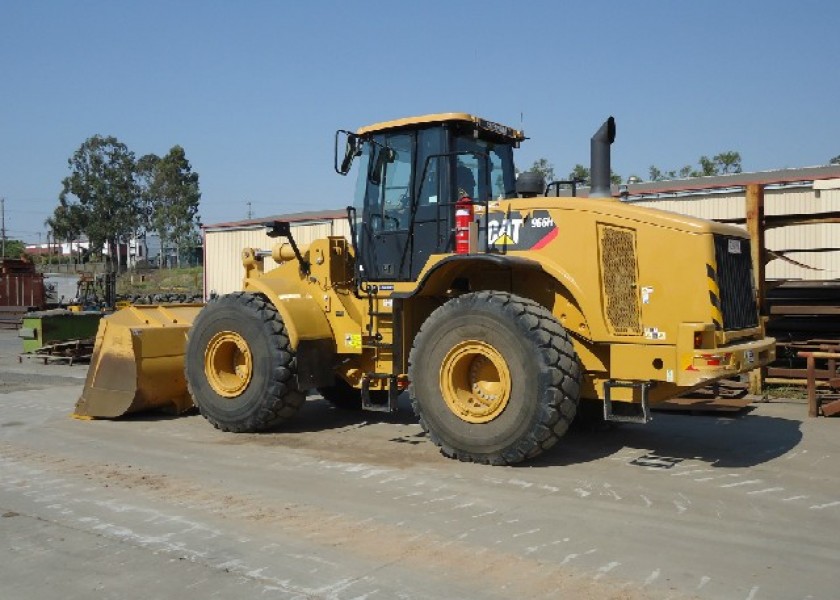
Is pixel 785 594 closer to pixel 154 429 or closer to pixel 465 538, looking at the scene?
pixel 465 538

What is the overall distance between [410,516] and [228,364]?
406 centimetres

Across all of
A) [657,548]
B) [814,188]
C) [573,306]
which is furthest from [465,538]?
[814,188]

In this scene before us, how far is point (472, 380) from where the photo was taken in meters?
6.97

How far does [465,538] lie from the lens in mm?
4848

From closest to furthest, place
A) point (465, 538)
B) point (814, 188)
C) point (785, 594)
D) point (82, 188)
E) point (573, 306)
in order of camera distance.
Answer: point (785, 594) < point (465, 538) < point (573, 306) < point (814, 188) < point (82, 188)

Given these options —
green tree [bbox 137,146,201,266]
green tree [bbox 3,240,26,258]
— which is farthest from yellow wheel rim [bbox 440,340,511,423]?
green tree [bbox 3,240,26,258]

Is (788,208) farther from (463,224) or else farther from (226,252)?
(226,252)

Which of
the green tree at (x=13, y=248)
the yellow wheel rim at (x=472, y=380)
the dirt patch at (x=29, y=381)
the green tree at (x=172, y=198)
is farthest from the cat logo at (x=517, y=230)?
the green tree at (x=13, y=248)

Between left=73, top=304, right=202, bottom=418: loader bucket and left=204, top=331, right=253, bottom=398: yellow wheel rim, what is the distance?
2.96 feet

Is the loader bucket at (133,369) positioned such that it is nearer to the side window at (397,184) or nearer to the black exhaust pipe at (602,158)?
the side window at (397,184)

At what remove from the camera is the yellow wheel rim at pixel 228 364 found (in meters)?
8.34

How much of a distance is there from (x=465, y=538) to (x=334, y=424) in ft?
14.0

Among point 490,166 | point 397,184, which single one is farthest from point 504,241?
point 397,184

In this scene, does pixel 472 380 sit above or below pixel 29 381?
above
